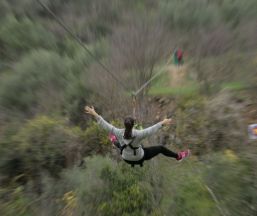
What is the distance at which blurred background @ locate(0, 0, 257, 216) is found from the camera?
5926 mm

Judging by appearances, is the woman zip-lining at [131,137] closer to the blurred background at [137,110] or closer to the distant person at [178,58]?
the blurred background at [137,110]

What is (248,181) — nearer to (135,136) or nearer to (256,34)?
(135,136)

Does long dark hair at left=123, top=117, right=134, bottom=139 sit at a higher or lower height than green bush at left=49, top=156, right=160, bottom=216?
higher

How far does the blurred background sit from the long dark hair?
1.80 m

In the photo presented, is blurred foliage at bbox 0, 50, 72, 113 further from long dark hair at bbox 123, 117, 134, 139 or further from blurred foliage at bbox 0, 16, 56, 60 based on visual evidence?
long dark hair at bbox 123, 117, 134, 139

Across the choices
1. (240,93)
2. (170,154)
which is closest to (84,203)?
(170,154)

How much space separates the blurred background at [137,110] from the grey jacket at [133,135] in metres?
1.35

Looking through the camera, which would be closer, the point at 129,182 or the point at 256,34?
the point at 129,182

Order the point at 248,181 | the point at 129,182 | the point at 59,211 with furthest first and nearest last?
the point at 59,211 < the point at 129,182 < the point at 248,181

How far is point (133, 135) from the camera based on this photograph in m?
4.45

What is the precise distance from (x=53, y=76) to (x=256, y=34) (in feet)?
23.2

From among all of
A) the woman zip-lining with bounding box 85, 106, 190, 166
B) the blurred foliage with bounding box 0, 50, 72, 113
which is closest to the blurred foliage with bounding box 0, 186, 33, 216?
the woman zip-lining with bounding box 85, 106, 190, 166

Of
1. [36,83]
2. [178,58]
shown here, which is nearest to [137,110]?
[178,58]

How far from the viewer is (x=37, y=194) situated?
7.70m
